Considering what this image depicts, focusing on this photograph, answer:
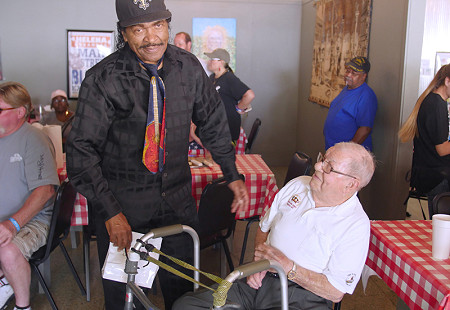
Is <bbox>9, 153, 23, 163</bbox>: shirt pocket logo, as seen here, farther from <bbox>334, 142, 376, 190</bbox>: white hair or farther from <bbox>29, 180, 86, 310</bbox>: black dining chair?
<bbox>334, 142, 376, 190</bbox>: white hair

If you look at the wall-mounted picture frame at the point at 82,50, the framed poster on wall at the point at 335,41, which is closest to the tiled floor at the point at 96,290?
the framed poster on wall at the point at 335,41

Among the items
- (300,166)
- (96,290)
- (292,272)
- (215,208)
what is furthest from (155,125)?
(96,290)

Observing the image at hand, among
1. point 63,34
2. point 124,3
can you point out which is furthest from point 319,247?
point 63,34

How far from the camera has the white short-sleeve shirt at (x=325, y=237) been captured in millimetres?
1720

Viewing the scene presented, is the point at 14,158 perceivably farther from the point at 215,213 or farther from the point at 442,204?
the point at 442,204

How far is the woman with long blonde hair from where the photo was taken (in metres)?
2.92

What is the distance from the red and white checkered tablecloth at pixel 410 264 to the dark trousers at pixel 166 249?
0.82 m

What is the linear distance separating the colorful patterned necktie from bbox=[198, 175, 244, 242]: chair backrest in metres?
0.74

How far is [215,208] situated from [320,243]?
0.95m

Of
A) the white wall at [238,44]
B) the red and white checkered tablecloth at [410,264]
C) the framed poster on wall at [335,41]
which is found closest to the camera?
the red and white checkered tablecloth at [410,264]

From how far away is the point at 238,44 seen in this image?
255 inches

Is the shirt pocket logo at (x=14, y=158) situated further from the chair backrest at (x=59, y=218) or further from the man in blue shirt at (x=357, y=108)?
the man in blue shirt at (x=357, y=108)

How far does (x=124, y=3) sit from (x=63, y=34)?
16.6 feet

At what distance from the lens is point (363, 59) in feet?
12.5
